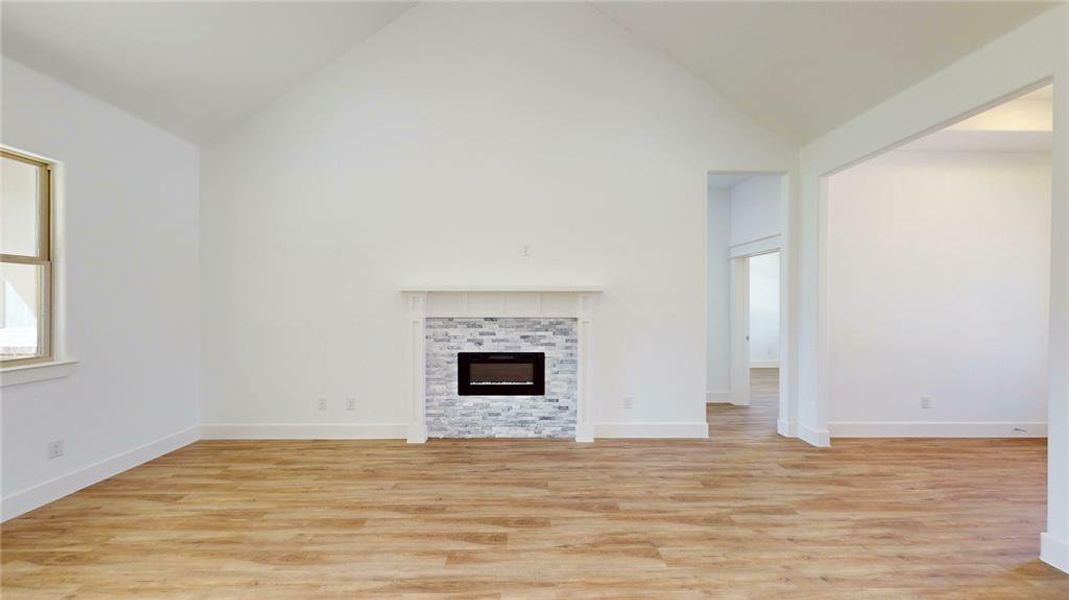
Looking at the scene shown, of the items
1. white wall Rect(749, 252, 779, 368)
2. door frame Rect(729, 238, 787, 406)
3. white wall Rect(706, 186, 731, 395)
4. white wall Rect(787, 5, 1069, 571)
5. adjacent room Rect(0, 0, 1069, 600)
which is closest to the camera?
white wall Rect(787, 5, 1069, 571)

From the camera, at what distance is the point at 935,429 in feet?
16.2

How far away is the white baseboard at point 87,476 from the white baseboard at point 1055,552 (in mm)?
5862

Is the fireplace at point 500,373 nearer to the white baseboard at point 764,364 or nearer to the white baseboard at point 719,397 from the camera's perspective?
the white baseboard at point 719,397

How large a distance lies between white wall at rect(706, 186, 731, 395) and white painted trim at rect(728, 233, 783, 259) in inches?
7.7

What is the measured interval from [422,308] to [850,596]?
3.74 m

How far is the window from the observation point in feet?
10.5

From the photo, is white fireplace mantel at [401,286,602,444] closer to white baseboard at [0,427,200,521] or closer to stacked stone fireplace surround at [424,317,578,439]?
stacked stone fireplace surround at [424,317,578,439]

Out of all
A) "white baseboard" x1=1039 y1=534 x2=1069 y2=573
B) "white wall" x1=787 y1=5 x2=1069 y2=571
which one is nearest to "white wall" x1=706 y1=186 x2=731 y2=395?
"white wall" x1=787 y1=5 x2=1069 y2=571

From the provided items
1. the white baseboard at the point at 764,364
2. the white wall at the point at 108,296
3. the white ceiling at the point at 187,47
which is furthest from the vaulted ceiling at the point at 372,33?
the white baseboard at the point at 764,364

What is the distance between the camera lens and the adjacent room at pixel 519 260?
12.1 ft

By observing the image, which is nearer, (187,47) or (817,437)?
(187,47)

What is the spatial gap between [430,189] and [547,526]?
3.22 metres

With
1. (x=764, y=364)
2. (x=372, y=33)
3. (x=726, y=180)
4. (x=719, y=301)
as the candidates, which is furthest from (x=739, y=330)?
(x=372, y=33)

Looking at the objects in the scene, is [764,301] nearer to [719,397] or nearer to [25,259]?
[719,397]
